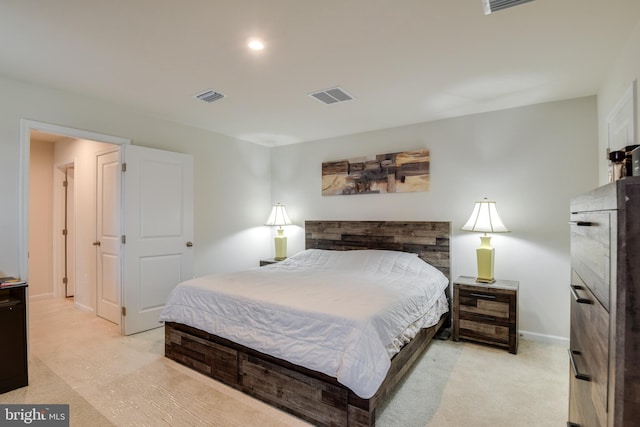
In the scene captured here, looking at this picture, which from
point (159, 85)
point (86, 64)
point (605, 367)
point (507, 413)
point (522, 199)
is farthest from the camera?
point (522, 199)

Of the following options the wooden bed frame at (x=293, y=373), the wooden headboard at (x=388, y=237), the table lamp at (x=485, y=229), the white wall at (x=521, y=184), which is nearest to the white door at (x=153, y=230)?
the wooden bed frame at (x=293, y=373)

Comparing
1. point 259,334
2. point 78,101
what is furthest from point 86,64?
point 259,334

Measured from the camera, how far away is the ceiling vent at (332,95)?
303 cm

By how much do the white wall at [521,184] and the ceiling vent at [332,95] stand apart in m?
1.23

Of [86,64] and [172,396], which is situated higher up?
[86,64]

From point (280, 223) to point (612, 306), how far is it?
4331mm

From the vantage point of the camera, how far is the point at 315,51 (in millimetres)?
2291

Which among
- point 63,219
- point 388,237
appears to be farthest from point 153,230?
point 388,237

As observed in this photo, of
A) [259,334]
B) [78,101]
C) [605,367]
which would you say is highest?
[78,101]

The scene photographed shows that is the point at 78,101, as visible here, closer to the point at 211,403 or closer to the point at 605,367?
the point at 211,403

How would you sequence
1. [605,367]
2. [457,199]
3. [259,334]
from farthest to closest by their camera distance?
[457,199] < [259,334] < [605,367]

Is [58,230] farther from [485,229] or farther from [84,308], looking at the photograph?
[485,229]

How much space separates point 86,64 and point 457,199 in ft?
12.8

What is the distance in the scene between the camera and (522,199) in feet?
11.1
